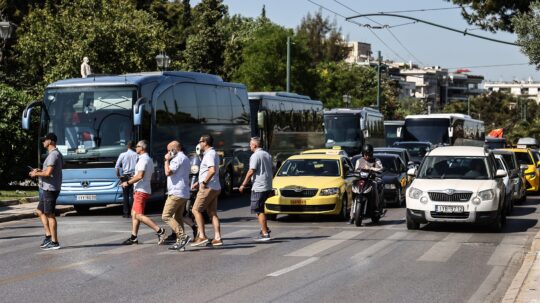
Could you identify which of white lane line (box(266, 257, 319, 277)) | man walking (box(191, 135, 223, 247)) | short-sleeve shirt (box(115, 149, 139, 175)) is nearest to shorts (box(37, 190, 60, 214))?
man walking (box(191, 135, 223, 247))

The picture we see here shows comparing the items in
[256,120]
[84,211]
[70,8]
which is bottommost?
[84,211]

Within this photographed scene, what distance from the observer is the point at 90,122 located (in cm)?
2305

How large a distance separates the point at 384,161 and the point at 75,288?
56.8ft

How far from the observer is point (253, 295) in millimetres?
10469

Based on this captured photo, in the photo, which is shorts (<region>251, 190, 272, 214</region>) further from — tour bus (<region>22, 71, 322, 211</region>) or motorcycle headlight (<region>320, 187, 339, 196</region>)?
tour bus (<region>22, 71, 322, 211</region>)

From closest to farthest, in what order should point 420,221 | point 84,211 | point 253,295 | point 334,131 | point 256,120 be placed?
point 253,295
point 420,221
point 84,211
point 256,120
point 334,131

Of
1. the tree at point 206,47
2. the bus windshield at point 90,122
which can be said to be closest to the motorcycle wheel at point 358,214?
the bus windshield at point 90,122

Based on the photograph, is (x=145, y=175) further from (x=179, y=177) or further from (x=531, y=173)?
(x=531, y=173)

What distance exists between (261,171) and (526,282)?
6121mm

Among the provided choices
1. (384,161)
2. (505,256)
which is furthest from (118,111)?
(505,256)

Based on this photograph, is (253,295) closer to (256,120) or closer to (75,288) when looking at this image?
(75,288)

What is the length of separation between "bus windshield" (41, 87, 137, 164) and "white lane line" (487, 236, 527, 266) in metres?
10.1

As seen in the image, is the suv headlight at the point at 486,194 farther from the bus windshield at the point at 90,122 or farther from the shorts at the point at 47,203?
the bus windshield at the point at 90,122

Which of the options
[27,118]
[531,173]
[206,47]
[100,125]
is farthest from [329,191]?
[206,47]
